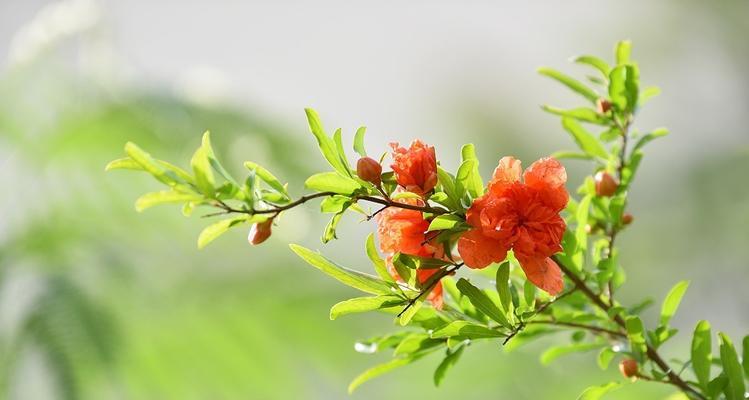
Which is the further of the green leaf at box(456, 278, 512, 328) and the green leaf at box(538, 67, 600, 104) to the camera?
the green leaf at box(538, 67, 600, 104)

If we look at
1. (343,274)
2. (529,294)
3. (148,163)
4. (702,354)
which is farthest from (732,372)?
(148,163)

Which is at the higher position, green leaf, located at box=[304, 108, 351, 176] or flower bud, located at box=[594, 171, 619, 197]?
green leaf, located at box=[304, 108, 351, 176]

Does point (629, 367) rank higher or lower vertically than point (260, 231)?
lower

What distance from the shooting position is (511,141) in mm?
5758

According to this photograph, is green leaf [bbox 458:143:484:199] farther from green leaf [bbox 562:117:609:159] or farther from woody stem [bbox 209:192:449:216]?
green leaf [bbox 562:117:609:159]

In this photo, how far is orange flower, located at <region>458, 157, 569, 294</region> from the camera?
0.40 meters

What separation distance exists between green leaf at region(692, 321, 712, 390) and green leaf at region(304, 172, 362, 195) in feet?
0.70

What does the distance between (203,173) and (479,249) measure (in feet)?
0.44

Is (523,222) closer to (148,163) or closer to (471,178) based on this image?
(471,178)

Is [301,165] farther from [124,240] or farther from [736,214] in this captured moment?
[736,214]

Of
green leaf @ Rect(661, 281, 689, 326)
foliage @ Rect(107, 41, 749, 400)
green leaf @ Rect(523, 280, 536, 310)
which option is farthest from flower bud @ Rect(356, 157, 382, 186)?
green leaf @ Rect(661, 281, 689, 326)

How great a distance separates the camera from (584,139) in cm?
55

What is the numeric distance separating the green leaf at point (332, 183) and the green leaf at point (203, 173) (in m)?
0.04

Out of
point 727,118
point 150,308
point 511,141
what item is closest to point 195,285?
point 150,308
